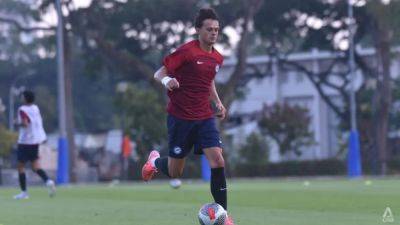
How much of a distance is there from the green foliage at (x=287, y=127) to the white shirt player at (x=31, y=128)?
32.5 m

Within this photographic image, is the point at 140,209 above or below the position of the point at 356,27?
below

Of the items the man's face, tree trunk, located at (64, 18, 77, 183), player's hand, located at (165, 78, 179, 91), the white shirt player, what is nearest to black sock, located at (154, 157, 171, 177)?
player's hand, located at (165, 78, 179, 91)

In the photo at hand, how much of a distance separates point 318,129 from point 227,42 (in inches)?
1362

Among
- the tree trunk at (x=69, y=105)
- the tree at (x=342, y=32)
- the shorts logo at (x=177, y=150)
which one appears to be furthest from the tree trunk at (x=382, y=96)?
the shorts logo at (x=177, y=150)

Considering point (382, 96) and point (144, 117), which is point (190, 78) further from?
point (144, 117)

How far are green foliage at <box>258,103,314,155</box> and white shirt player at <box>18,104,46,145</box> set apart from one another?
3251 cm

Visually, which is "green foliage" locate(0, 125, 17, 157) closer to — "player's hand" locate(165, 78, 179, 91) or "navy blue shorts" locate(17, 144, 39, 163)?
"navy blue shorts" locate(17, 144, 39, 163)

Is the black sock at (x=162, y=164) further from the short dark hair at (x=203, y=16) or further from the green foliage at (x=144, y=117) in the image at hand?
the green foliage at (x=144, y=117)

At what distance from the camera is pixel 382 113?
4062 centimetres

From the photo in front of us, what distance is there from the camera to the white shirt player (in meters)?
17.4

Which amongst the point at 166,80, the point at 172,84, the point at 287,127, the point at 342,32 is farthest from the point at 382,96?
the point at 172,84

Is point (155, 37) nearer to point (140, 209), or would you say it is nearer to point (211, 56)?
point (140, 209)

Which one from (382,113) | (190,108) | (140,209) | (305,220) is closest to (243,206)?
(140,209)

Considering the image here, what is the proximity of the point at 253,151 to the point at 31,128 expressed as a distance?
27808 mm
